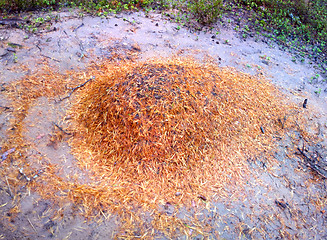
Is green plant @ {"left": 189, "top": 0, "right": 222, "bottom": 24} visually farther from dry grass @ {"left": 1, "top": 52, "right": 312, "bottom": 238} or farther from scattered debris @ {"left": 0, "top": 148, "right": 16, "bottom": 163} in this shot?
scattered debris @ {"left": 0, "top": 148, "right": 16, "bottom": 163}

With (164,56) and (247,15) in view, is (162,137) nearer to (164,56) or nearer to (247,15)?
(164,56)

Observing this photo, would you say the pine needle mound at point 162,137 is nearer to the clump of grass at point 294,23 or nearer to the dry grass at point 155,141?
the dry grass at point 155,141

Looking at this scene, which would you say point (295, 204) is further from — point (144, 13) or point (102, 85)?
point (144, 13)

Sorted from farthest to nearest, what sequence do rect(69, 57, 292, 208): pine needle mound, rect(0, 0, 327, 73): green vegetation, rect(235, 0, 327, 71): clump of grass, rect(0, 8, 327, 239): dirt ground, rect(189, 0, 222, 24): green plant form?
1. rect(235, 0, 327, 71): clump of grass
2. rect(189, 0, 222, 24): green plant
3. rect(0, 0, 327, 73): green vegetation
4. rect(69, 57, 292, 208): pine needle mound
5. rect(0, 8, 327, 239): dirt ground

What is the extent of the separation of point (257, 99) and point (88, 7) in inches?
181

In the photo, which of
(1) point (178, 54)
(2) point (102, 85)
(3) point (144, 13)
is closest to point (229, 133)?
(2) point (102, 85)

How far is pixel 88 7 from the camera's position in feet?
19.2

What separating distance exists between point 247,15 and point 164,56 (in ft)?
12.7

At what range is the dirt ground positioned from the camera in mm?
2387

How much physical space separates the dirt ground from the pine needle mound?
21 cm

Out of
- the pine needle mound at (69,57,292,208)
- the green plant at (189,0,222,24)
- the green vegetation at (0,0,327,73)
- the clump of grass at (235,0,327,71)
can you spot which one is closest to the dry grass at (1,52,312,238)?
the pine needle mound at (69,57,292,208)

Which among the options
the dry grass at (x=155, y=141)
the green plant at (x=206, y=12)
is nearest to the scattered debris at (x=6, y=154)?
the dry grass at (x=155, y=141)

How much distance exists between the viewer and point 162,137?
288 centimetres

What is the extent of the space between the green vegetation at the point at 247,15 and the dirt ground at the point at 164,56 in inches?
15.1
